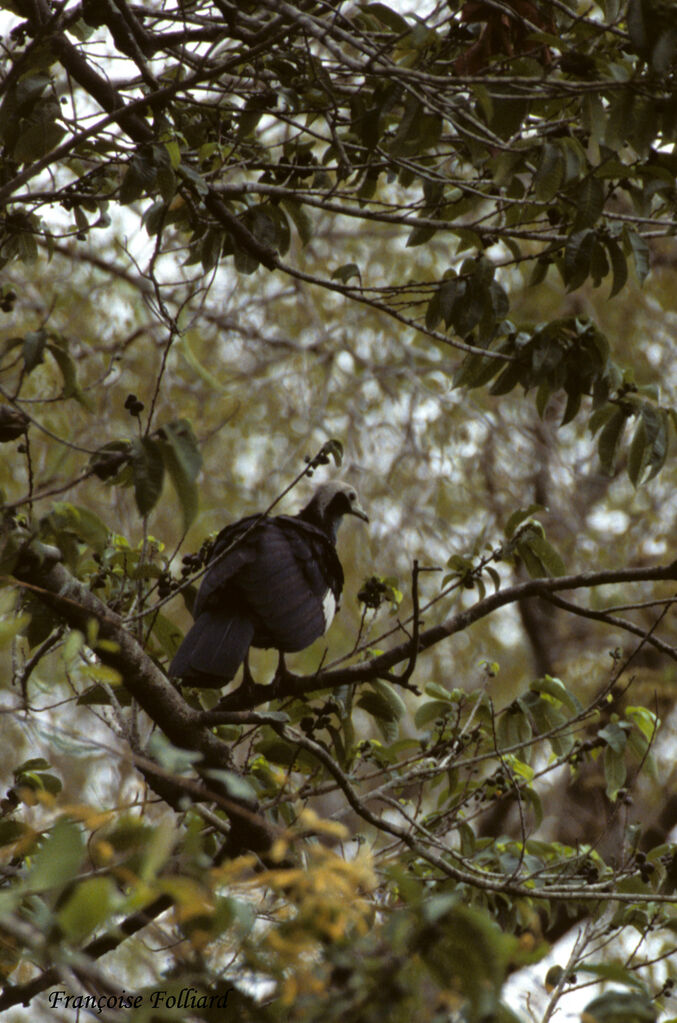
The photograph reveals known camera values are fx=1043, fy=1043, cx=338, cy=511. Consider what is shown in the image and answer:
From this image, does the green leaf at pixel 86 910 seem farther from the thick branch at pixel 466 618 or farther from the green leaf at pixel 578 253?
the green leaf at pixel 578 253

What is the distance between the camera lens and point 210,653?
3691 millimetres

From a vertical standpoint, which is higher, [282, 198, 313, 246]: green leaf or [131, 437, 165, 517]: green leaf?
[282, 198, 313, 246]: green leaf

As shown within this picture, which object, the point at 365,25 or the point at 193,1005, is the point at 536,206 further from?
the point at 193,1005

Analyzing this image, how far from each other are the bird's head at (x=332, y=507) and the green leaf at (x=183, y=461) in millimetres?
3884

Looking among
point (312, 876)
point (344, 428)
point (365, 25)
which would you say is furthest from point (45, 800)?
point (344, 428)

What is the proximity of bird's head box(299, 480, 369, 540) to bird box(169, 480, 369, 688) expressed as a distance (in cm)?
110

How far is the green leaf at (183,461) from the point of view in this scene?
1941mm

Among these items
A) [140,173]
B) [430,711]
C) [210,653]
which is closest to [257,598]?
[210,653]

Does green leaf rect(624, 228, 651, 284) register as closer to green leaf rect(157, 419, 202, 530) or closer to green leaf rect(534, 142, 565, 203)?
green leaf rect(534, 142, 565, 203)

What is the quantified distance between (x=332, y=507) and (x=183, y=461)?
13.2ft

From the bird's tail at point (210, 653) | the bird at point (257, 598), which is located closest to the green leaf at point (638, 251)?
the bird at point (257, 598)

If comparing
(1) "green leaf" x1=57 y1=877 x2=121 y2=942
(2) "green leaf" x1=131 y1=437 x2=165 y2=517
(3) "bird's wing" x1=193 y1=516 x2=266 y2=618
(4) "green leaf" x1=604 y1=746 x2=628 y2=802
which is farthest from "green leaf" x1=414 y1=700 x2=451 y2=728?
(1) "green leaf" x1=57 y1=877 x2=121 y2=942

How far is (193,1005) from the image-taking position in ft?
6.28

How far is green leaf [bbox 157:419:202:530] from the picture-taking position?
6.37ft
